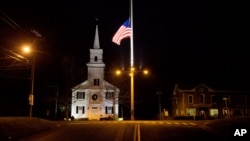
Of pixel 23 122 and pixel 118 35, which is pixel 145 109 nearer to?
pixel 118 35

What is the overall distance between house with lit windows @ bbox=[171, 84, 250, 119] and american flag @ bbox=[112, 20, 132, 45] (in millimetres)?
33348

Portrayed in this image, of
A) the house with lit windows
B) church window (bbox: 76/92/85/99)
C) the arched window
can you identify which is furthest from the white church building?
the arched window

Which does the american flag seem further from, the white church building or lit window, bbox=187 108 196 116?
lit window, bbox=187 108 196 116

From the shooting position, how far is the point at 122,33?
40406 mm

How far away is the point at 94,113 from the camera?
6869 cm

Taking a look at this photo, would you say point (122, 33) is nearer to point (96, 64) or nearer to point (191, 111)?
point (96, 64)

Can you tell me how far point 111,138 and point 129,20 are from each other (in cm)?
2417

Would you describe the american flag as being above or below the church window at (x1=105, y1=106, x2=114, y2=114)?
above

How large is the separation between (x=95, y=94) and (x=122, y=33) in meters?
31.0

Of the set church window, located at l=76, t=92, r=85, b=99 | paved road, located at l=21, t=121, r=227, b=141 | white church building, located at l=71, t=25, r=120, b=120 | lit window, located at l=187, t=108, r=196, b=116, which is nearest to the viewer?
paved road, located at l=21, t=121, r=227, b=141

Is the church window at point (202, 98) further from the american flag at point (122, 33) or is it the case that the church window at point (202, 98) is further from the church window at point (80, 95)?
the american flag at point (122, 33)

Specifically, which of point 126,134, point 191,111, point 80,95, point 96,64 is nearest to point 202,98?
point 191,111

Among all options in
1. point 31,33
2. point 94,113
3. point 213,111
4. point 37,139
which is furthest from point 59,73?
point 37,139

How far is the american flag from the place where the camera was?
131 ft
